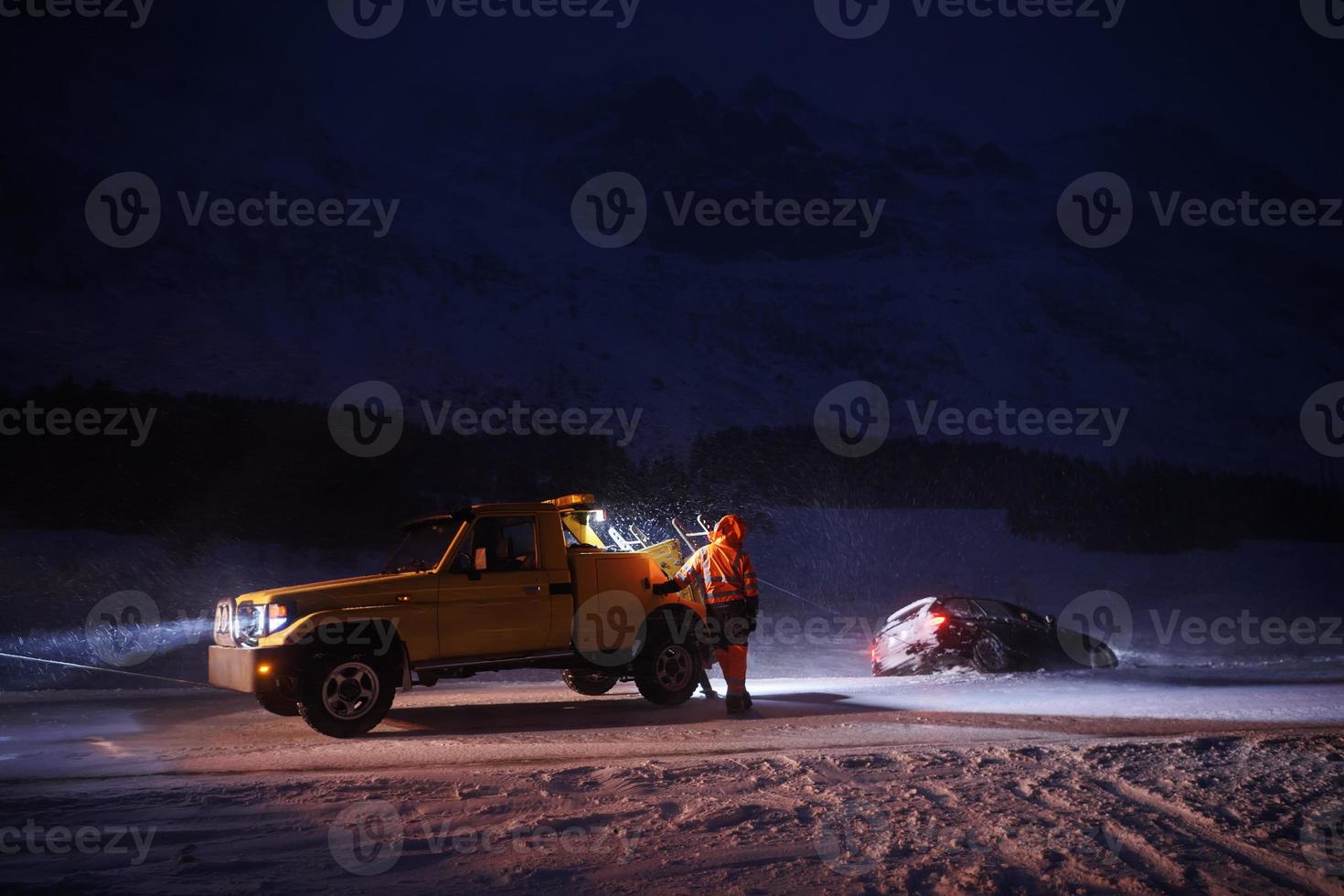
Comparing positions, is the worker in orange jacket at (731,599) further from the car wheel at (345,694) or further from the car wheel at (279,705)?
the car wheel at (279,705)

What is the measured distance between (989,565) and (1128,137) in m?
76.5

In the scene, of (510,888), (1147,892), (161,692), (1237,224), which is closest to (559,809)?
(510,888)

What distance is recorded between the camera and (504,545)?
10.8m

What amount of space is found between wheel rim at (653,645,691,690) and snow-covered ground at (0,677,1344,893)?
562 millimetres

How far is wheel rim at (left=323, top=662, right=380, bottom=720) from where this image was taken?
9617 millimetres

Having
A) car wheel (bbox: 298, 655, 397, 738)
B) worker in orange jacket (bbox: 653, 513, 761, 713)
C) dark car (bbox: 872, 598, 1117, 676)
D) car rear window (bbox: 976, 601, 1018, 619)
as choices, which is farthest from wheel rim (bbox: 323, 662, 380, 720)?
car rear window (bbox: 976, 601, 1018, 619)

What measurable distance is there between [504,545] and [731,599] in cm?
232

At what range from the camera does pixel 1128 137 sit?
93.6 metres

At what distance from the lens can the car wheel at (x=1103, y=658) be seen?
619 inches

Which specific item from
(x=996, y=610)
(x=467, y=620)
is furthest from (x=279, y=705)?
(x=996, y=610)

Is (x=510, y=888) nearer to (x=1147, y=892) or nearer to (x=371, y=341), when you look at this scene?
(x=1147, y=892)

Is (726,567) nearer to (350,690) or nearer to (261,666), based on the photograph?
(350,690)

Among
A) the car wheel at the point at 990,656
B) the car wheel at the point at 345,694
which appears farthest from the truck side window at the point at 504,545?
the car wheel at the point at 990,656

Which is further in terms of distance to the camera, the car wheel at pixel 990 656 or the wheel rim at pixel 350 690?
the car wheel at pixel 990 656
